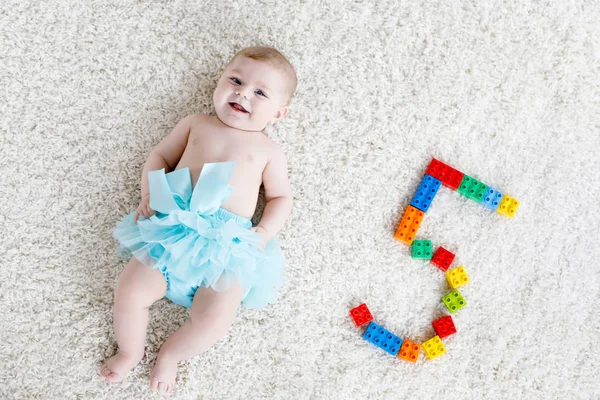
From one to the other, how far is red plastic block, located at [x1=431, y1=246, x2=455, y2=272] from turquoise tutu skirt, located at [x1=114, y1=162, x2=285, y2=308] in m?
0.42

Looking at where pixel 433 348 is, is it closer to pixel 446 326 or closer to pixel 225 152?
pixel 446 326

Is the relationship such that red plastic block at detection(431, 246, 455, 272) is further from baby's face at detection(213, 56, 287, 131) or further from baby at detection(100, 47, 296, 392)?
baby's face at detection(213, 56, 287, 131)

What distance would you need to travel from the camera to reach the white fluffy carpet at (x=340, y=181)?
1288mm

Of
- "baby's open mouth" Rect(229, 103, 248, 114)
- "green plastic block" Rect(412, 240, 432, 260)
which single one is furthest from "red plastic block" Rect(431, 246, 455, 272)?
"baby's open mouth" Rect(229, 103, 248, 114)

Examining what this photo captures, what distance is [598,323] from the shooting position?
1361mm

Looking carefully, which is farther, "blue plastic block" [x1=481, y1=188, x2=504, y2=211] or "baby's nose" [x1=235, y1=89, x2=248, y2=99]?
"blue plastic block" [x1=481, y1=188, x2=504, y2=211]

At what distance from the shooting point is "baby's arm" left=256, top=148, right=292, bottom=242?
1.25 m

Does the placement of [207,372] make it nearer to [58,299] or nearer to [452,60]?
[58,299]

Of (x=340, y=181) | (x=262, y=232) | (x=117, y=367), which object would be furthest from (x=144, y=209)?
(x=340, y=181)

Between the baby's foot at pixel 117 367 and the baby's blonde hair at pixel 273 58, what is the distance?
0.73 meters

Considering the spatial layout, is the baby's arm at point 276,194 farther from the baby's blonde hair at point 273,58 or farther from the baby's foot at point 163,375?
the baby's foot at point 163,375

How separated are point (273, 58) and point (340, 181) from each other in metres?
0.35

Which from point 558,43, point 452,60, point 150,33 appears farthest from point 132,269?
point 558,43

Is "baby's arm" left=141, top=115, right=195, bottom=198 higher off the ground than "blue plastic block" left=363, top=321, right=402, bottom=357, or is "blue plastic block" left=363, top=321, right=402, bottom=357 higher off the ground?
"baby's arm" left=141, top=115, right=195, bottom=198
